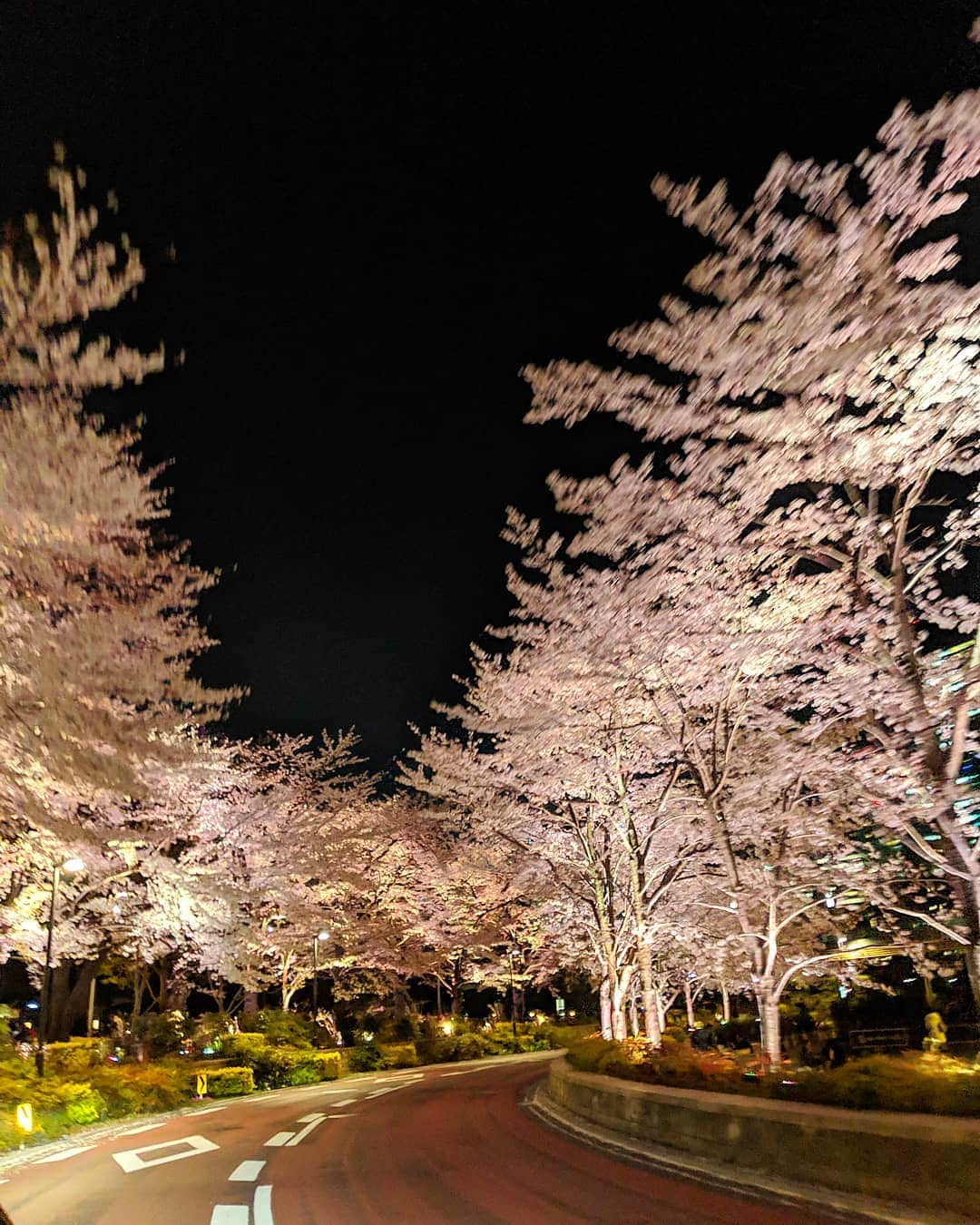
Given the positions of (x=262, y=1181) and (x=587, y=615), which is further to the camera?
(x=587, y=615)

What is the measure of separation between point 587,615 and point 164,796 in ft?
42.5

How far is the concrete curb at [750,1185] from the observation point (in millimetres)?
6840

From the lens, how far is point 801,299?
757cm

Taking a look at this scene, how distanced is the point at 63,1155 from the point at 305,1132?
3896mm

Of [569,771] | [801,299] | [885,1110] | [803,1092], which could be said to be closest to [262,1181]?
[803,1092]

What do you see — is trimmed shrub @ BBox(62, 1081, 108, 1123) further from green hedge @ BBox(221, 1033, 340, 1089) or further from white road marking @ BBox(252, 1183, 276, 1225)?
green hedge @ BBox(221, 1033, 340, 1089)

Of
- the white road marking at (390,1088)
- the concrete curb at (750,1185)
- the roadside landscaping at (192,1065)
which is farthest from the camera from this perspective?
the white road marking at (390,1088)

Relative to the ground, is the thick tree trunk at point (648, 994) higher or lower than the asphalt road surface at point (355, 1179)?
higher

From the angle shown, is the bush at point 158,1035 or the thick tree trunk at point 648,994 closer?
the thick tree trunk at point 648,994

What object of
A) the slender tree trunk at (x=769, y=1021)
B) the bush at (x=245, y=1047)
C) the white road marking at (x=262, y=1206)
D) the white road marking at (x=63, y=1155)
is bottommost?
the white road marking at (x=63, y=1155)

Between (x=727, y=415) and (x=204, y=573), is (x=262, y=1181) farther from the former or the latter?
(x=727, y=415)

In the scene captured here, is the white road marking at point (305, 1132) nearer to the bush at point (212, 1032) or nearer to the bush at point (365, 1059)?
the bush at point (212, 1032)

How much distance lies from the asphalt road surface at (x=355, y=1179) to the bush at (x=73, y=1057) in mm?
2798

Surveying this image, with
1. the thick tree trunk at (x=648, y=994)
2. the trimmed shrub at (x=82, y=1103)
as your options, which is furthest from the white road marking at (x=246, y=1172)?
the thick tree trunk at (x=648, y=994)
